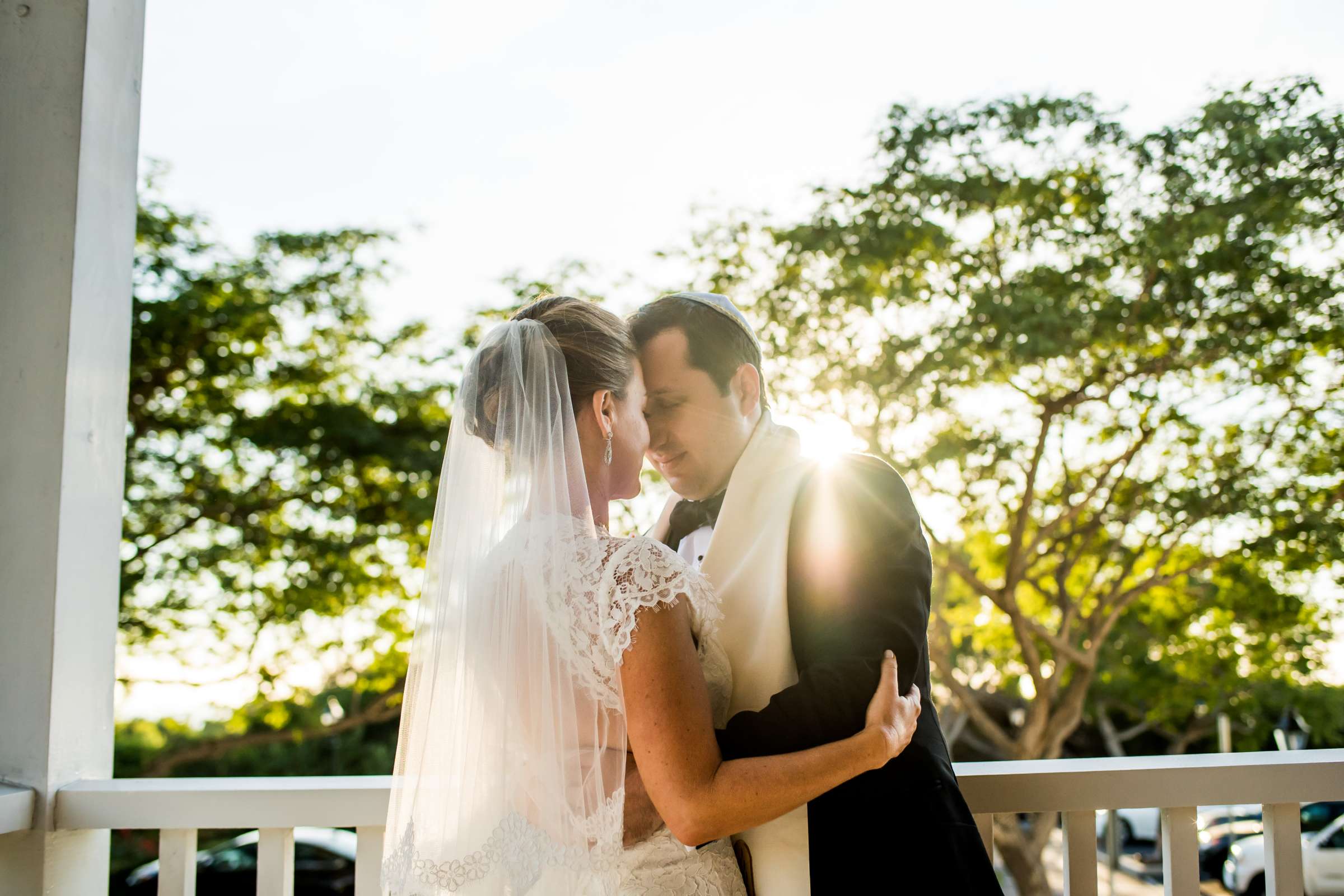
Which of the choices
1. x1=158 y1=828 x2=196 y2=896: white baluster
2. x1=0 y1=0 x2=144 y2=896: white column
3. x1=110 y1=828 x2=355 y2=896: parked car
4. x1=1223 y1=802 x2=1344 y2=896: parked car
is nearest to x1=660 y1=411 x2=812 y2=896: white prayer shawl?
x1=158 y1=828 x2=196 y2=896: white baluster

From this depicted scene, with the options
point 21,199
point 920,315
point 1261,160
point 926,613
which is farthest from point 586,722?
point 1261,160

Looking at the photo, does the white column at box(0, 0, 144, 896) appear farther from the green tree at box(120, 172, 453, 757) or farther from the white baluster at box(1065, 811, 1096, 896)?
the green tree at box(120, 172, 453, 757)

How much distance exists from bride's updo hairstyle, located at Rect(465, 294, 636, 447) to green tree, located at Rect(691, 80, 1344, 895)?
5024 millimetres

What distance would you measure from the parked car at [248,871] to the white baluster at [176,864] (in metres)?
9.36

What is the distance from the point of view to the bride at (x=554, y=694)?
1.25 metres

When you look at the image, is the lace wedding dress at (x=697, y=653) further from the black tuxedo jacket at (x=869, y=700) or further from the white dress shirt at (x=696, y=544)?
the white dress shirt at (x=696, y=544)

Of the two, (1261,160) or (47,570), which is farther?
(1261,160)

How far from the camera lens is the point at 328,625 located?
7.76 meters

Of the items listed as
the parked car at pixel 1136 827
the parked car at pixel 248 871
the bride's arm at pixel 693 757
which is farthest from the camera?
the parked car at pixel 1136 827

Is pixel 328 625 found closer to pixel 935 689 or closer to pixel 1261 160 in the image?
pixel 935 689

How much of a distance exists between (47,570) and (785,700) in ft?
4.29

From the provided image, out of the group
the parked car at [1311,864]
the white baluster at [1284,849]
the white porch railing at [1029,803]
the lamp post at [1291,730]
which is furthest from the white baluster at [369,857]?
the parked car at [1311,864]

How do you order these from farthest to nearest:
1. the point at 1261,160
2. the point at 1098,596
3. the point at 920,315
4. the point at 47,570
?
the point at 1098,596 < the point at 920,315 < the point at 1261,160 < the point at 47,570

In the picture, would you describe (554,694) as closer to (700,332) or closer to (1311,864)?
(700,332)
